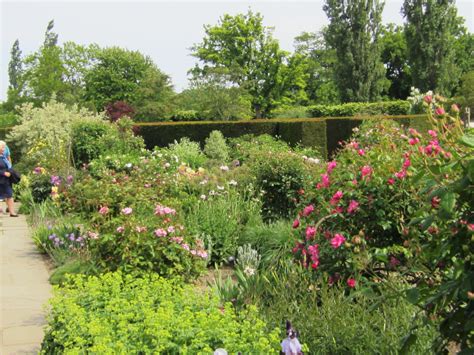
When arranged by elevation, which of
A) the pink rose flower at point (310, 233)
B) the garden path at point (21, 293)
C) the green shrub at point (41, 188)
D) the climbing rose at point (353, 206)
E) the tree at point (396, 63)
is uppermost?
the tree at point (396, 63)

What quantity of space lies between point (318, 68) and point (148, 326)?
4422 centimetres

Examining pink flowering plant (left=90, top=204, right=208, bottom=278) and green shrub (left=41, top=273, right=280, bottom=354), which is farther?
pink flowering plant (left=90, top=204, right=208, bottom=278)

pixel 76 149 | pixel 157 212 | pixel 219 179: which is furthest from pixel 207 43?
pixel 157 212

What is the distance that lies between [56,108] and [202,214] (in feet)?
Answer: 39.3

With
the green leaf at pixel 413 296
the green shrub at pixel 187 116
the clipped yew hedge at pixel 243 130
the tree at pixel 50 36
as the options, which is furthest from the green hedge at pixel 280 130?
the tree at pixel 50 36

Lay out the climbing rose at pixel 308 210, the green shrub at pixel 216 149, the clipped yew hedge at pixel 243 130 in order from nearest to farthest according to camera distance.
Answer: the climbing rose at pixel 308 210 → the green shrub at pixel 216 149 → the clipped yew hedge at pixel 243 130

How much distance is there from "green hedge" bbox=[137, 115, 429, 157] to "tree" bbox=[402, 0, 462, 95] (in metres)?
14.8

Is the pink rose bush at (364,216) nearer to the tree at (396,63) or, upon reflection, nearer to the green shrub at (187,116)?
the green shrub at (187,116)

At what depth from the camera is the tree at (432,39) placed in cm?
3184

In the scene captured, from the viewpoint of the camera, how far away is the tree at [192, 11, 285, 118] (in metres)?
41.7

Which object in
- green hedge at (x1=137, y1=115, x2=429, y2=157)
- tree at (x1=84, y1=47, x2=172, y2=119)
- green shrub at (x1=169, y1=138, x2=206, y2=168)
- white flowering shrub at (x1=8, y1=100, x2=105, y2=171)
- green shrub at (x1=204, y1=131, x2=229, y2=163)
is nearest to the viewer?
green shrub at (x1=169, y1=138, x2=206, y2=168)

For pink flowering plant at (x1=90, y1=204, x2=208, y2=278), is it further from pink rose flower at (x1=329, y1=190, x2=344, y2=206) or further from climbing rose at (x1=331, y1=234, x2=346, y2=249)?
climbing rose at (x1=331, y1=234, x2=346, y2=249)

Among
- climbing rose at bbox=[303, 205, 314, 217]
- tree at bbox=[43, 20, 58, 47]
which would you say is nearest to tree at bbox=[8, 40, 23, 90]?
tree at bbox=[43, 20, 58, 47]

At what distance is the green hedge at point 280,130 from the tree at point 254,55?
23.2 meters
